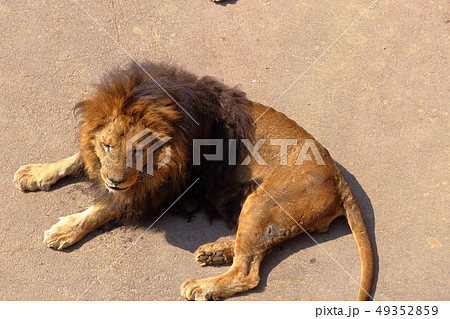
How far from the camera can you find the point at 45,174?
19.0ft

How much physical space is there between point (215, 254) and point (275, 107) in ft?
6.60

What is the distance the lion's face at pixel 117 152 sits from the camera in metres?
4.84

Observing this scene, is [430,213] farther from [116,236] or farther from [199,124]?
[116,236]

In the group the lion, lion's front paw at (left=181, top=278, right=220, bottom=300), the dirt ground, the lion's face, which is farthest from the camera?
the dirt ground

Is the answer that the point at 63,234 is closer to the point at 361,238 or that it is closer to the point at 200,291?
the point at 200,291

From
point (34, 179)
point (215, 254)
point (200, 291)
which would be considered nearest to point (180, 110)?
point (215, 254)

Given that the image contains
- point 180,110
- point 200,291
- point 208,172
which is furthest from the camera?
point 208,172

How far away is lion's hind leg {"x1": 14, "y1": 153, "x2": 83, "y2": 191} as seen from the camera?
579 cm

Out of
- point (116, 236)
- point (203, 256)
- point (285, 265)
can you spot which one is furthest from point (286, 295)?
point (116, 236)

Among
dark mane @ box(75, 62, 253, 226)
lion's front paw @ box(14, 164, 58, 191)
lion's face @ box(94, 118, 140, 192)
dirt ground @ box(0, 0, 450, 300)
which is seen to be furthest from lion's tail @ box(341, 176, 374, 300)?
lion's front paw @ box(14, 164, 58, 191)

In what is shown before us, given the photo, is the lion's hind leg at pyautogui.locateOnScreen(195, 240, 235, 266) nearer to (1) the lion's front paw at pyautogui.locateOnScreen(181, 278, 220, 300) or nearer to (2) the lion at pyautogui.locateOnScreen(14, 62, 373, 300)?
(2) the lion at pyautogui.locateOnScreen(14, 62, 373, 300)

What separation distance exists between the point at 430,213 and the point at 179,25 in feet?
11.7

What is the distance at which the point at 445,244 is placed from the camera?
5.76 meters

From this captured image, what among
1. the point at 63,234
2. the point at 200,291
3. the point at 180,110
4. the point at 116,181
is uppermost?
the point at 180,110
